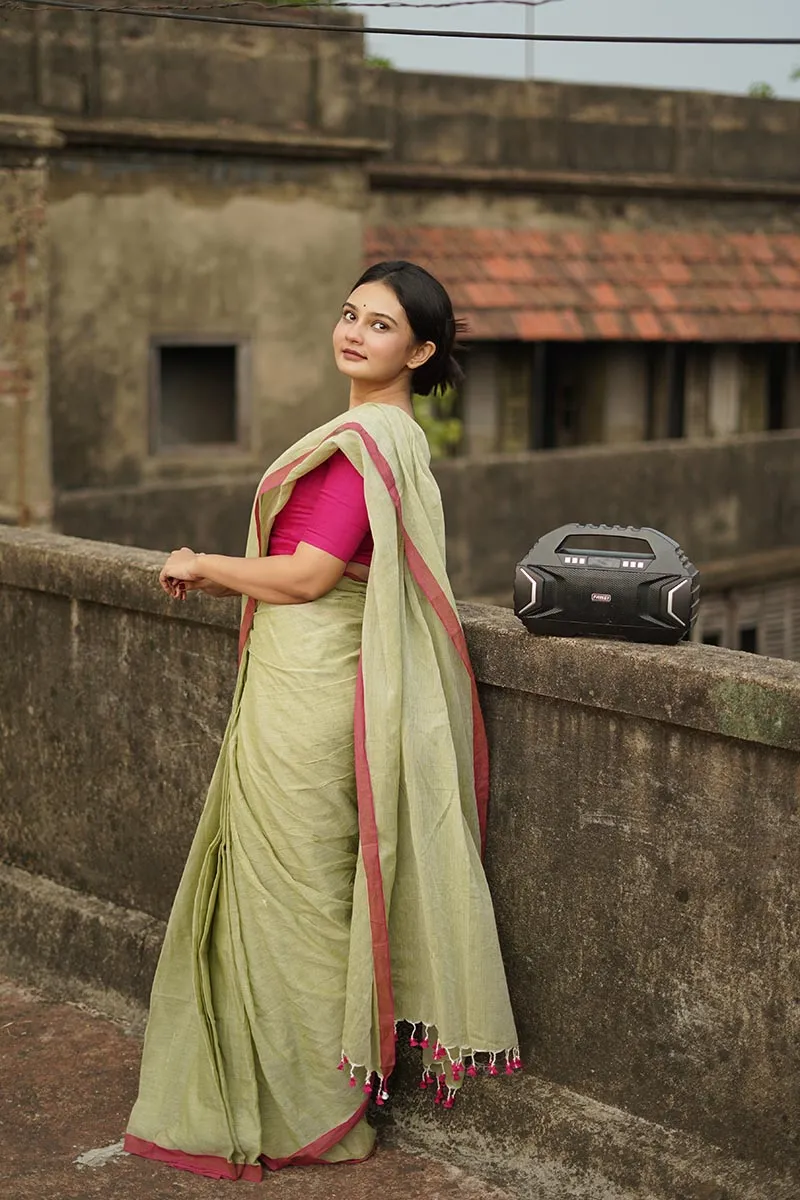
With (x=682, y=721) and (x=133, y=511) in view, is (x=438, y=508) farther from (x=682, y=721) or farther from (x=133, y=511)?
(x=133, y=511)

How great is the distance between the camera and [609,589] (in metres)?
3.79

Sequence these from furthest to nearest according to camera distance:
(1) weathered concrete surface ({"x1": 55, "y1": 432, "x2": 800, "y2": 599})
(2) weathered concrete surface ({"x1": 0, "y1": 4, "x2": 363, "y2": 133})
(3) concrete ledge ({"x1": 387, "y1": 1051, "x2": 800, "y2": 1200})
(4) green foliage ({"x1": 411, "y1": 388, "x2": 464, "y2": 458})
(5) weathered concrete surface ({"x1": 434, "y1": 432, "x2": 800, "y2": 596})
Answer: (4) green foliage ({"x1": 411, "y1": 388, "x2": 464, "y2": 458}) < (5) weathered concrete surface ({"x1": 434, "y1": 432, "x2": 800, "y2": 596}) < (1) weathered concrete surface ({"x1": 55, "y1": 432, "x2": 800, "y2": 599}) < (2) weathered concrete surface ({"x1": 0, "y1": 4, "x2": 363, "y2": 133}) < (3) concrete ledge ({"x1": 387, "y1": 1051, "x2": 800, "y2": 1200})

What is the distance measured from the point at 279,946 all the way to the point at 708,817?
3.14 ft

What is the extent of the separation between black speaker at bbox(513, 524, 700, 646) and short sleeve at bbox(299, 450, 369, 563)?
1.12 ft

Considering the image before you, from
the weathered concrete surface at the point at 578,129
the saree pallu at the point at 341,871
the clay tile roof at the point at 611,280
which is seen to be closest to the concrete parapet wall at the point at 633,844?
the saree pallu at the point at 341,871

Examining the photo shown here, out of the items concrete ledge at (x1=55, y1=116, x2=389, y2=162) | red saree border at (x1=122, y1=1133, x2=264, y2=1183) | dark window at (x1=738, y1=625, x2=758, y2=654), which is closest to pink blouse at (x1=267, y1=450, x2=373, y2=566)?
red saree border at (x1=122, y1=1133, x2=264, y2=1183)

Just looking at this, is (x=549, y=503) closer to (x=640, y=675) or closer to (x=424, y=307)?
(x=424, y=307)

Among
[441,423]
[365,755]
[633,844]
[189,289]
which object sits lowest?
[633,844]

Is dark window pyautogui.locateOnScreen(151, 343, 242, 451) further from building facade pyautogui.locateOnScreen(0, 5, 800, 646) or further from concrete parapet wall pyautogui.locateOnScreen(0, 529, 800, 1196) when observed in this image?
concrete parapet wall pyautogui.locateOnScreen(0, 529, 800, 1196)

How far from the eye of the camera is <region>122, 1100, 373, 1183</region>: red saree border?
3967 millimetres

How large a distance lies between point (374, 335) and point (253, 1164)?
175cm

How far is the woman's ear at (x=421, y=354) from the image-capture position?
3957 mm

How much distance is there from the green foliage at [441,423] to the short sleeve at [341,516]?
10.9 meters

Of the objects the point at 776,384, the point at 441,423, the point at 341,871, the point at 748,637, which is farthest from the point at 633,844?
the point at 776,384
